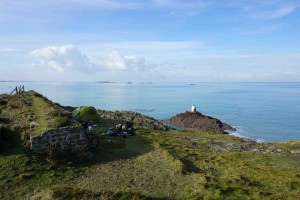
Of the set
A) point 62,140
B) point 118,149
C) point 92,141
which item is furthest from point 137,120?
point 62,140

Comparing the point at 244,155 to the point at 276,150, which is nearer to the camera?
the point at 244,155

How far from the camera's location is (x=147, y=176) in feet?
55.8

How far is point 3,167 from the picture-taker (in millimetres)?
16969

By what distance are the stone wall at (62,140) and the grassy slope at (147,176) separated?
2.65 feet

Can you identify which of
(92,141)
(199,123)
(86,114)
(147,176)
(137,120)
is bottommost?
(199,123)

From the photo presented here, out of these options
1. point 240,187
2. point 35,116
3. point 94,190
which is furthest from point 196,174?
point 35,116

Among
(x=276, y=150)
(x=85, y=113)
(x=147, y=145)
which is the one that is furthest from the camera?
(x=85, y=113)

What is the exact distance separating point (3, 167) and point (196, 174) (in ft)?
36.8

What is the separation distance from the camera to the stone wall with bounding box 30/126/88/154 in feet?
60.8

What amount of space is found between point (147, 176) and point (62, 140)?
604cm

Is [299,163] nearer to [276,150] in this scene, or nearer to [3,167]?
[276,150]

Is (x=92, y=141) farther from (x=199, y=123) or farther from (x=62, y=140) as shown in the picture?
(x=199, y=123)

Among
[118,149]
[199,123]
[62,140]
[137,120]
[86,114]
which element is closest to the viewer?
[62,140]

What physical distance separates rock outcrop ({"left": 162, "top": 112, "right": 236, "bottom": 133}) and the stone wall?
170 ft
